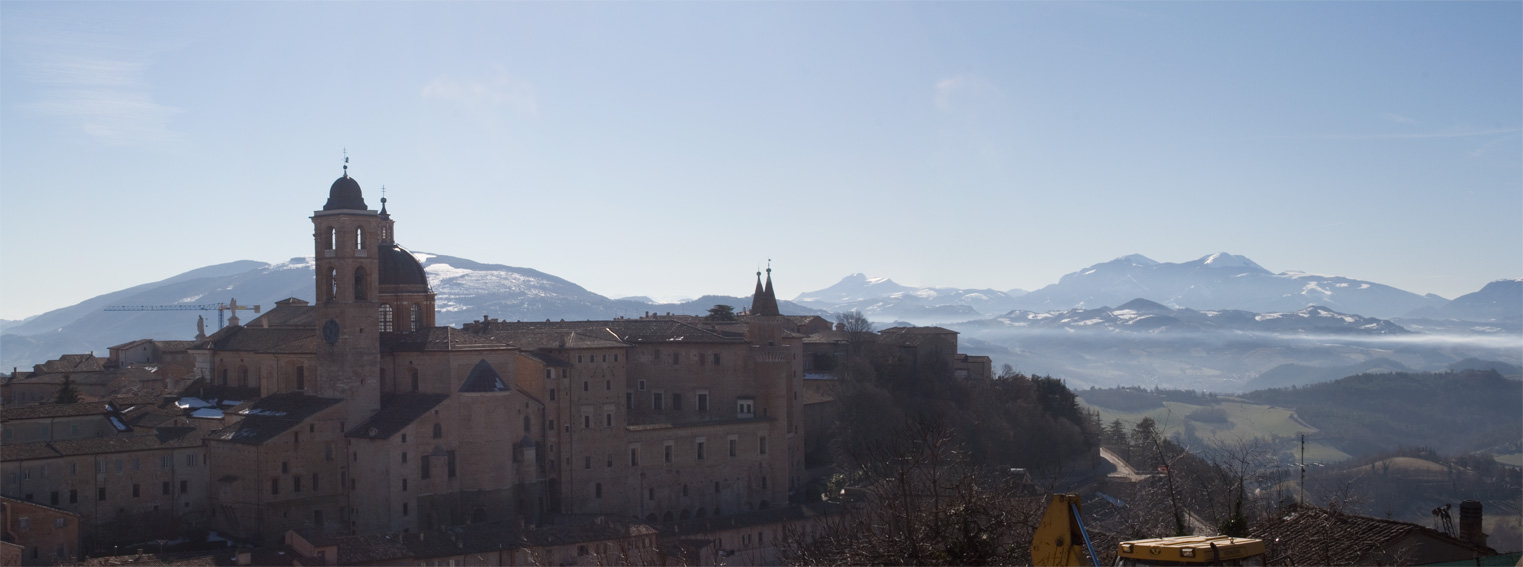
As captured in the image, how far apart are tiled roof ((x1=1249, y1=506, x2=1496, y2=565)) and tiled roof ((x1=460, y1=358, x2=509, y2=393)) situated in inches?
1150

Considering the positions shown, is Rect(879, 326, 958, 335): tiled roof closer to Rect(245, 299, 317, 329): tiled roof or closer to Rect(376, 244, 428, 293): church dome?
Rect(376, 244, 428, 293): church dome

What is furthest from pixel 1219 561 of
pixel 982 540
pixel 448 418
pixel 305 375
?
pixel 305 375

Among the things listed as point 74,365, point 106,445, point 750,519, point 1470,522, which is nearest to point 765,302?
point 750,519

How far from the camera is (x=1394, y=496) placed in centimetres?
8975

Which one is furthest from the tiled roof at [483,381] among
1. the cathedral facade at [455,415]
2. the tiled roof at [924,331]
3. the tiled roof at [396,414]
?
the tiled roof at [924,331]

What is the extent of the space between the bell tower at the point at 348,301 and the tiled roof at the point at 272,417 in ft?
2.26

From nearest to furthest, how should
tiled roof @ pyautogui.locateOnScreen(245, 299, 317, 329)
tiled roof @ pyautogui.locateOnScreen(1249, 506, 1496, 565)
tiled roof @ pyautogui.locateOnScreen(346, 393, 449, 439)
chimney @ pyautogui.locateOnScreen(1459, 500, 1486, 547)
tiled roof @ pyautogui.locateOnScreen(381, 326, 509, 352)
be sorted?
tiled roof @ pyautogui.locateOnScreen(1249, 506, 1496, 565) < chimney @ pyautogui.locateOnScreen(1459, 500, 1486, 547) < tiled roof @ pyautogui.locateOnScreen(346, 393, 449, 439) < tiled roof @ pyautogui.locateOnScreen(381, 326, 509, 352) < tiled roof @ pyautogui.locateOnScreen(245, 299, 317, 329)

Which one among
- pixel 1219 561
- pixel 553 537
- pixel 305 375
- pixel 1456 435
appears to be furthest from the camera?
pixel 1456 435

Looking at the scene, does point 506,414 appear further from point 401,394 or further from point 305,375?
point 305,375

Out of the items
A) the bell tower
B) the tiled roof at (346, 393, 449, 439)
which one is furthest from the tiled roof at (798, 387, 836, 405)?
the bell tower

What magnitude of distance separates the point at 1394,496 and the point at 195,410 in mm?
81385

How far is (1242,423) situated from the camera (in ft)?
538

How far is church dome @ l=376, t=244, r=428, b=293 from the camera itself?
48906 mm

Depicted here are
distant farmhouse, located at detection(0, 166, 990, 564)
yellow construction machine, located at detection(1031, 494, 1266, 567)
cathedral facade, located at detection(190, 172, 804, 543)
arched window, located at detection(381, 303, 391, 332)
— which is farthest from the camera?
arched window, located at detection(381, 303, 391, 332)
